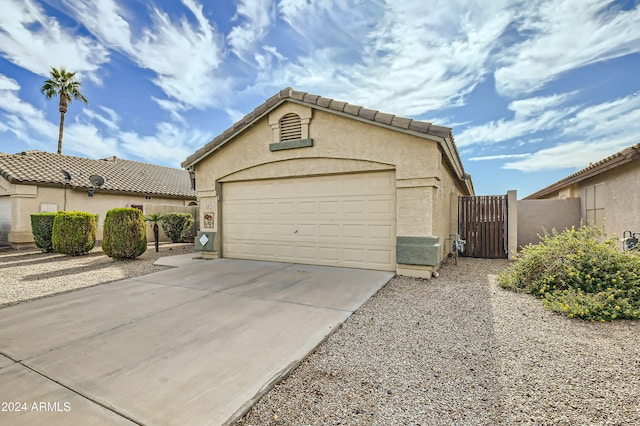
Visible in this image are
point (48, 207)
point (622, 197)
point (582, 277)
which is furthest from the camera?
point (48, 207)

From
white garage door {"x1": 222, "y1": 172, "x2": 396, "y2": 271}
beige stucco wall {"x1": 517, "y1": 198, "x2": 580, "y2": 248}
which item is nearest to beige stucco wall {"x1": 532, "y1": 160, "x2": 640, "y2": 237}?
beige stucco wall {"x1": 517, "y1": 198, "x2": 580, "y2": 248}

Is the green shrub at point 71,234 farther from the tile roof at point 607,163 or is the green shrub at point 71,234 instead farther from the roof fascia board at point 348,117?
the tile roof at point 607,163

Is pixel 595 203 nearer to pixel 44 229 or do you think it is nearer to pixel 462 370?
pixel 462 370

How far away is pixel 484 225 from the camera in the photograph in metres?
10.8

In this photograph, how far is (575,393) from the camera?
250 centimetres

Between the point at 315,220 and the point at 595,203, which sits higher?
the point at 595,203

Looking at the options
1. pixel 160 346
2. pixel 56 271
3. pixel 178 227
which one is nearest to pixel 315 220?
pixel 160 346

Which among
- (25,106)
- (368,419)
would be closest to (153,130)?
(25,106)

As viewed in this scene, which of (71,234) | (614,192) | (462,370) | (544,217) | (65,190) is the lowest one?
(462,370)

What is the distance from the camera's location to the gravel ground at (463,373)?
2268 millimetres

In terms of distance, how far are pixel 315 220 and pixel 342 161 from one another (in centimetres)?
183

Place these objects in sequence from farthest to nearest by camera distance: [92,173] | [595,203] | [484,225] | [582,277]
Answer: [92,173]
[484,225]
[595,203]
[582,277]

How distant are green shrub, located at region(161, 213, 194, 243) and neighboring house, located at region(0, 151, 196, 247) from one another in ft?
3.70

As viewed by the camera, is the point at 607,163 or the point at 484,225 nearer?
the point at 607,163
